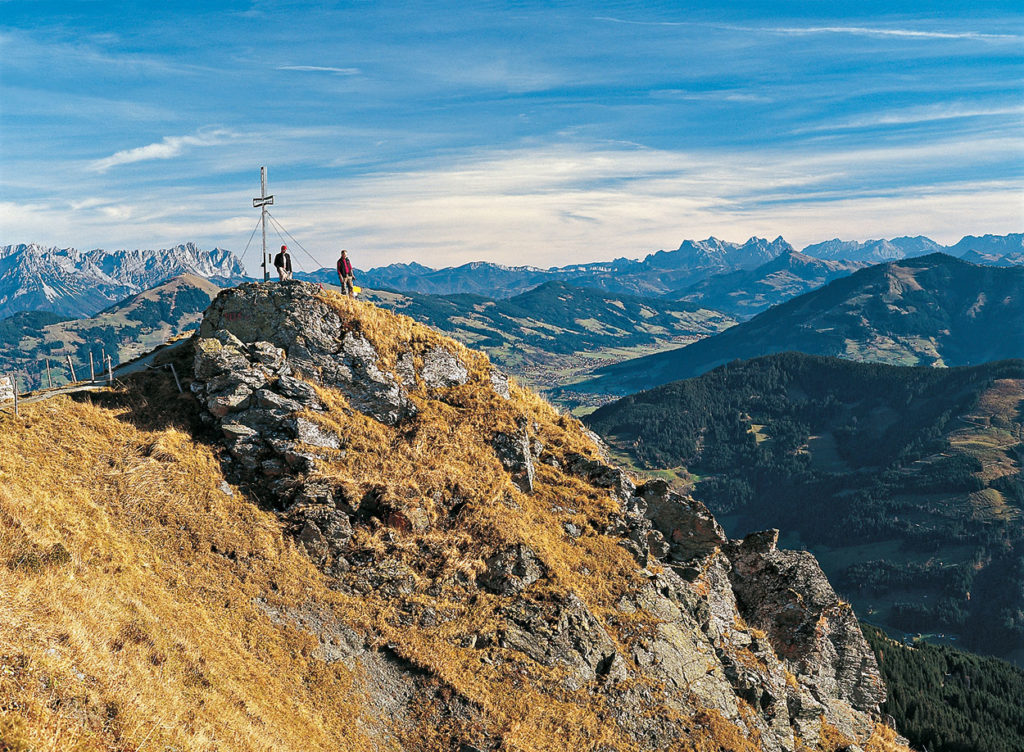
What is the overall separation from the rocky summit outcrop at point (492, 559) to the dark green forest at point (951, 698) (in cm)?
9620

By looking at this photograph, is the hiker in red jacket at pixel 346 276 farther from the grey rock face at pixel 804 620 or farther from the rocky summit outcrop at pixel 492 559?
the grey rock face at pixel 804 620

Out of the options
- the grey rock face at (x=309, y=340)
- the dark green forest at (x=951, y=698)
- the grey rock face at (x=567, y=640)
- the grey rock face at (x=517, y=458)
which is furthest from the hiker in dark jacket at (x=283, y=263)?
the dark green forest at (x=951, y=698)

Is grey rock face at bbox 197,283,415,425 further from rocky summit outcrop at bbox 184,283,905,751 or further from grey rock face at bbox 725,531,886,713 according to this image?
grey rock face at bbox 725,531,886,713

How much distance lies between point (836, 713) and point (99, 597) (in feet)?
132

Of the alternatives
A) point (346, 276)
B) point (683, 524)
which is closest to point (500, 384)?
point (346, 276)

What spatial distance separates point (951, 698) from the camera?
139m

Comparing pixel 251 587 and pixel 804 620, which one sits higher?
pixel 251 587

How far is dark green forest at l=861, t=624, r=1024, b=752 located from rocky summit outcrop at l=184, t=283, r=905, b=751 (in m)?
96.2

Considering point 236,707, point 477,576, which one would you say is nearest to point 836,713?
point 477,576

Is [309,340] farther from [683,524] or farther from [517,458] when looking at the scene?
[683,524]

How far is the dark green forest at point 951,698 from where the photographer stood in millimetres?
114375

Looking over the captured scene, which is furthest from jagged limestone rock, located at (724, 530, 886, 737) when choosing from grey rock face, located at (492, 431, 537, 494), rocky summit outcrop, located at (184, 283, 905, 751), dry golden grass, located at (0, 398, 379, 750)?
dry golden grass, located at (0, 398, 379, 750)

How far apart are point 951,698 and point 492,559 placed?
16645 centimetres

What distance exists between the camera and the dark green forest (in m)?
114
